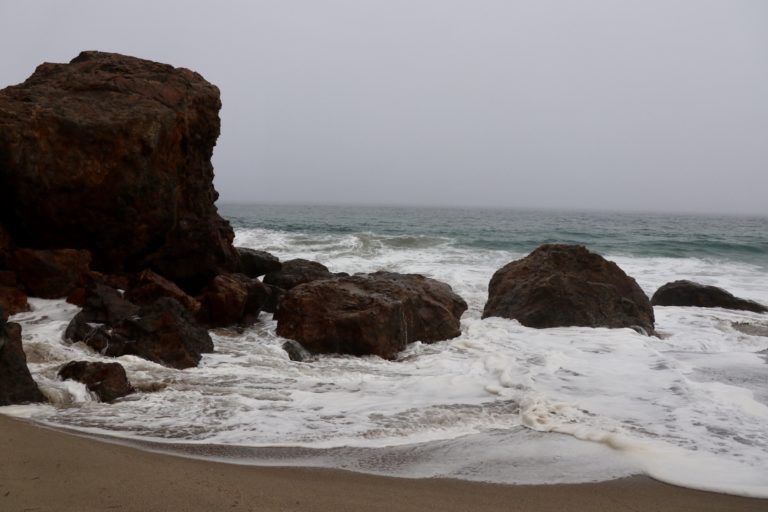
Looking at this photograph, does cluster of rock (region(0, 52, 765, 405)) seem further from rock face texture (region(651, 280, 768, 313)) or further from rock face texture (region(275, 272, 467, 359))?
rock face texture (region(651, 280, 768, 313))

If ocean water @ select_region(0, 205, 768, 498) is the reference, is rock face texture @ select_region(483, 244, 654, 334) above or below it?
above

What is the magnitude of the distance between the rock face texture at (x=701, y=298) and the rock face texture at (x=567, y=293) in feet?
7.01

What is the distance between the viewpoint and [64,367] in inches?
162

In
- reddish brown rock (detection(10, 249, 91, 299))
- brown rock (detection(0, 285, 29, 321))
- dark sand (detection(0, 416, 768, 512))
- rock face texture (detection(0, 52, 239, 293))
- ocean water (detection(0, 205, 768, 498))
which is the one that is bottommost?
ocean water (detection(0, 205, 768, 498))

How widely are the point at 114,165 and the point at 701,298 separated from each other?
9.30m

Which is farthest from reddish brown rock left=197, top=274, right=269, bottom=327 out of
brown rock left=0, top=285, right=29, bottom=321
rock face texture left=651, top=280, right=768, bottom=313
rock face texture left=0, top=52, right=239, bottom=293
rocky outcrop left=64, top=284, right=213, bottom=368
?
rock face texture left=651, top=280, right=768, bottom=313

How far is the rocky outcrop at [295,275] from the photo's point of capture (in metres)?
8.64

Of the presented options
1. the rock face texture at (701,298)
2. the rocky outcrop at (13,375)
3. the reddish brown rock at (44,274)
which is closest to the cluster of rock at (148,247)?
the reddish brown rock at (44,274)

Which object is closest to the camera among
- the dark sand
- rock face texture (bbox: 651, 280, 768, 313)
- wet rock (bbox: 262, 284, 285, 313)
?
the dark sand

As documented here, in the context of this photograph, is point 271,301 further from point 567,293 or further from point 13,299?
point 567,293

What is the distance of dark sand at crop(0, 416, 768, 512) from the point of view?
2.34m

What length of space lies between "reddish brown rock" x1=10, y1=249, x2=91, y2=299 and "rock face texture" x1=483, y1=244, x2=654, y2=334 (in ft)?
17.3

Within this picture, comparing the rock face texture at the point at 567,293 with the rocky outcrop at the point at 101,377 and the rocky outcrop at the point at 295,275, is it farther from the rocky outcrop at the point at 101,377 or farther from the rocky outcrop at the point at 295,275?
the rocky outcrop at the point at 101,377

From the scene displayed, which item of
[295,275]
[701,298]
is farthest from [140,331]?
[701,298]
